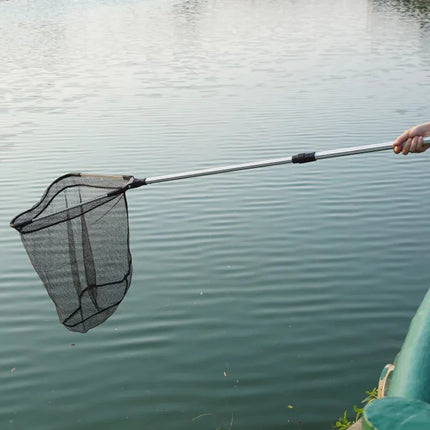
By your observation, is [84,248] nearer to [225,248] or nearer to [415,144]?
[415,144]

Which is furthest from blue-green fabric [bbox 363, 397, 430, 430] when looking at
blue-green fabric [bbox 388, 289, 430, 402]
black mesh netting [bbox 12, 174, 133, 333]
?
black mesh netting [bbox 12, 174, 133, 333]

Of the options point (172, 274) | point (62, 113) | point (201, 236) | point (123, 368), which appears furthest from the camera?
point (62, 113)

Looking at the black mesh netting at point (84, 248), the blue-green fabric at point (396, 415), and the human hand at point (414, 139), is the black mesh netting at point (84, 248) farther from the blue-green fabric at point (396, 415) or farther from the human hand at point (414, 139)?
the blue-green fabric at point (396, 415)

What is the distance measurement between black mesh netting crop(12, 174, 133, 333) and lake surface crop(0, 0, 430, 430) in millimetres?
885

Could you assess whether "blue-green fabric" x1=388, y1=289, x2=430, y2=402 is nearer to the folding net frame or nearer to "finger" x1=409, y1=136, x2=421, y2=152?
"finger" x1=409, y1=136, x2=421, y2=152

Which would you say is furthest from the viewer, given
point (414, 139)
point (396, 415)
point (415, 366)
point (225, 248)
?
point (225, 248)

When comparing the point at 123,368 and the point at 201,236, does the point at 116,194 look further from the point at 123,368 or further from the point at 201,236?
the point at 201,236

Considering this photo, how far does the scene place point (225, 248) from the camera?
819cm

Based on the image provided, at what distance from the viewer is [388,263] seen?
760cm

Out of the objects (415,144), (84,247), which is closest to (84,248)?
(84,247)

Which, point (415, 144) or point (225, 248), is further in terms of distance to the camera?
point (225, 248)

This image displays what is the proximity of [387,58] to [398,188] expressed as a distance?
505 inches

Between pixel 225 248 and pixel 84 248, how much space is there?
10.8 feet

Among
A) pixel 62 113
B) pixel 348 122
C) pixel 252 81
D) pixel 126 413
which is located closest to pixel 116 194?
pixel 126 413
